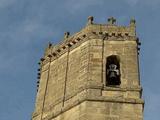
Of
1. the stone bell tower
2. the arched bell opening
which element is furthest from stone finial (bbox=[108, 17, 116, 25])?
the arched bell opening

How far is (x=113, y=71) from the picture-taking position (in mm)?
22297

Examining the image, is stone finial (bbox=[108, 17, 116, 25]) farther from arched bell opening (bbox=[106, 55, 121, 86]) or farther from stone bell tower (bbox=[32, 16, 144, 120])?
arched bell opening (bbox=[106, 55, 121, 86])

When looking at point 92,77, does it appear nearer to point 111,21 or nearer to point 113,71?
point 113,71

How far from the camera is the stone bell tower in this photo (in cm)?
2041

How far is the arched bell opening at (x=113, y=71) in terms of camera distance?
2205 centimetres

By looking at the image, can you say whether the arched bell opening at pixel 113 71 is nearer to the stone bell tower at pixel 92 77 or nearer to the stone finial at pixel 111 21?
the stone bell tower at pixel 92 77

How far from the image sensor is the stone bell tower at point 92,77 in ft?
66.9

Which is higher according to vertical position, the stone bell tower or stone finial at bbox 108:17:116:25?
stone finial at bbox 108:17:116:25

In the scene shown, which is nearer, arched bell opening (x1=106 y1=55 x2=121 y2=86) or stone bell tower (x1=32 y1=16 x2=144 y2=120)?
stone bell tower (x1=32 y1=16 x2=144 y2=120)

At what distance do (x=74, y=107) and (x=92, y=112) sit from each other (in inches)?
38.3

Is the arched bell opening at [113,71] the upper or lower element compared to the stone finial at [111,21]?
lower

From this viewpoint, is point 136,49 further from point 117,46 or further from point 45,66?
point 45,66

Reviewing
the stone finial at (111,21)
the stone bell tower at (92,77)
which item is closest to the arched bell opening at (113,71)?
the stone bell tower at (92,77)

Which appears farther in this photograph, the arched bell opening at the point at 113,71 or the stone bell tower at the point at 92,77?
the arched bell opening at the point at 113,71
